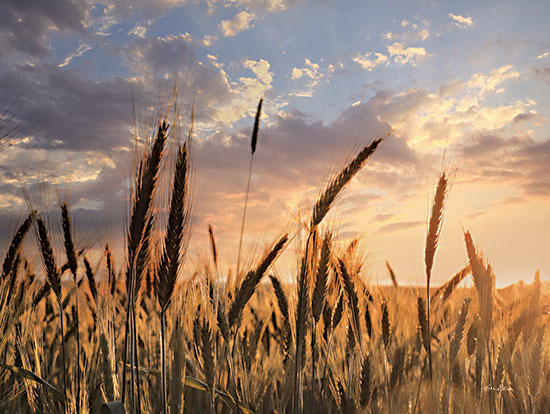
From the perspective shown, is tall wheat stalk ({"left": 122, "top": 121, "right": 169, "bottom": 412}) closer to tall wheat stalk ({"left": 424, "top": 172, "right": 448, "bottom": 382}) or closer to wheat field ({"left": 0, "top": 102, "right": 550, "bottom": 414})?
wheat field ({"left": 0, "top": 102, "right": 550, "bottom": 414})

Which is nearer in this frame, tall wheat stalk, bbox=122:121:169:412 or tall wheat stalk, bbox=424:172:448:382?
tall wheat stalk, bbox=122:121:169:412

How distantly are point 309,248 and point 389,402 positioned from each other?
1.26 m

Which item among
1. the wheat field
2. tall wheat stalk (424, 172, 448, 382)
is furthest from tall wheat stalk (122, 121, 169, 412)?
tall wheat stalk (424, 172, 448, 382)

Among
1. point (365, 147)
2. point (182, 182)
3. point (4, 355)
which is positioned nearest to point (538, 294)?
point (365, 147)

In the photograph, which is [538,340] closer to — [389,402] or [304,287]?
[389,402]

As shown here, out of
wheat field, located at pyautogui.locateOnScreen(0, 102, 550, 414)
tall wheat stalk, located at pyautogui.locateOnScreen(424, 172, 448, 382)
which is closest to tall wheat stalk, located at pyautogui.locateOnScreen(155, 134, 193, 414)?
wheat field, located at pyautogui.locateOnScreen(0, 102, 550, 414)

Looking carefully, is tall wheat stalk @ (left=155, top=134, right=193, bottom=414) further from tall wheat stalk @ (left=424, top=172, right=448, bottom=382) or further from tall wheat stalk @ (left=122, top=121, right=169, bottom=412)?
tall wheat stalk @ (left=424, top=172, right=448, bottom=382)

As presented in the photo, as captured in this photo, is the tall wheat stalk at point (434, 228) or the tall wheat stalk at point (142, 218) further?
the tall wheat stalk at point (434, 228)

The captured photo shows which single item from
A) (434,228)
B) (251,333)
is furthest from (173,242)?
(251,333)

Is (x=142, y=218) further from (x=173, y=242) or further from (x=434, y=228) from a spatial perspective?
(x=434, y=228)

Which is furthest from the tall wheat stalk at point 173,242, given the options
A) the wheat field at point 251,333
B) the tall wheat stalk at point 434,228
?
the tall wheat stalk at point 434,228

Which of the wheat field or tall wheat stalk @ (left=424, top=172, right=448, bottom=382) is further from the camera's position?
tall wheat stalk @ (left=424, top=172, right=448, bottom=382)

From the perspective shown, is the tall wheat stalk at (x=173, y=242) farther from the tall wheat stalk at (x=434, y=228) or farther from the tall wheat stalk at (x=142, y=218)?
the tall wheat stalk at (x=434, y=228)

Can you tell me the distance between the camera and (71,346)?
493 centimetres
